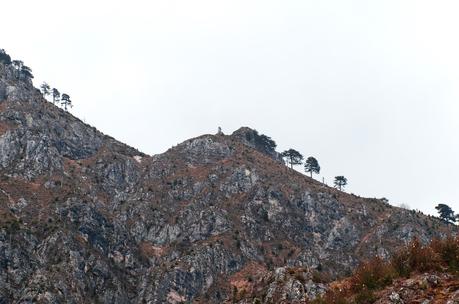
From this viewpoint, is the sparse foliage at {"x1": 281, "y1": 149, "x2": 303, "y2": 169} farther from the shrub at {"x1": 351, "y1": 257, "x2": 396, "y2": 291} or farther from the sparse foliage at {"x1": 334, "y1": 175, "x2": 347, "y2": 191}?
the shrub at {"x1": 351, "y1": 257, "x2": 396, "y2": 291}

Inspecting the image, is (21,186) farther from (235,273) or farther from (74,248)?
(235,273)

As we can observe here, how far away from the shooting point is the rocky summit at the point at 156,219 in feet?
349

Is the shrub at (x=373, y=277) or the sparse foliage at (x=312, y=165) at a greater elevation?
the sparse foliage at (x=312, y=165)

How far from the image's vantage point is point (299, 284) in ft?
185

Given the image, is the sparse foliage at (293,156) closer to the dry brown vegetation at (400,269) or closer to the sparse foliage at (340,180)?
the sparse foliage at (340,180)

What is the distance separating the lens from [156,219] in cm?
13438

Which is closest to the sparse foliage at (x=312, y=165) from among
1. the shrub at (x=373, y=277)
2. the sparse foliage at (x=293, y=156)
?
the sparse foliage at (x=293, y=156)

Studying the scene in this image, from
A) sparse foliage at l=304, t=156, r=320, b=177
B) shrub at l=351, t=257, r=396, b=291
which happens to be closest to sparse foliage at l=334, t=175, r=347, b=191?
sparse foliage at l=304, t=156, r=320, b=177

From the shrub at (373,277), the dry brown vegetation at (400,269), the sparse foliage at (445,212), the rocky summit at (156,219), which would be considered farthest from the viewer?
the sparse foliage at (445,212)

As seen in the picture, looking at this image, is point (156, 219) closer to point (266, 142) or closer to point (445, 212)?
point (266, 142)

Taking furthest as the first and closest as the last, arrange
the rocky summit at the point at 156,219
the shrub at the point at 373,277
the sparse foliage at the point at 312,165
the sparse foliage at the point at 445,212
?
the sparse foliage at the point at 312,165 → the sparse foliage at the point at 445,212 → the rocky summit at the point at 156,219 → the shrub at the point at 373,277

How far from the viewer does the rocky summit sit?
349 ft

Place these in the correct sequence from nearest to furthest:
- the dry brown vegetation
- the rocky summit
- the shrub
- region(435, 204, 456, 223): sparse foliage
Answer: the dry brown vegetation → the shrub → the rocky summit → region(435, 204, 456, 223): sparse foliage

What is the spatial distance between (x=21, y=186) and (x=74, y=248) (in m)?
29.7
